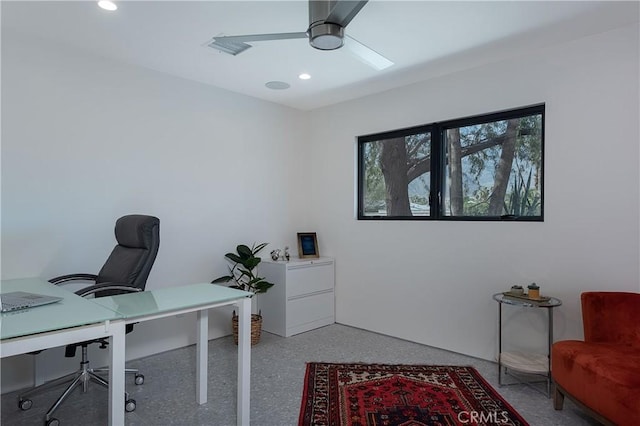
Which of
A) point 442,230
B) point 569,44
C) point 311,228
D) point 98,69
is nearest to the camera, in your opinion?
point 569,44

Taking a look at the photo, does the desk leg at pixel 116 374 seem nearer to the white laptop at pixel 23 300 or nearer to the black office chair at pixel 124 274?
the white laptop at pixel 23 300

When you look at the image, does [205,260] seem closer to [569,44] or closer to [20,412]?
[20,412]

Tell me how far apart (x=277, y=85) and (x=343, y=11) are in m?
1.89

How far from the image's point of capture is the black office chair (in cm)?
234

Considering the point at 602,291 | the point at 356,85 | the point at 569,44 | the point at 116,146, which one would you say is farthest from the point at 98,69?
the point at 602,291

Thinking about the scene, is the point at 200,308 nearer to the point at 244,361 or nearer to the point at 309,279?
the point at 244,361

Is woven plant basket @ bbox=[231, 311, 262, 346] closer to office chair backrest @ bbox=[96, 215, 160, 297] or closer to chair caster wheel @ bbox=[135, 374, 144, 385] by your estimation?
chair caster wheel @ bbox=[135, 374, 144, 385]

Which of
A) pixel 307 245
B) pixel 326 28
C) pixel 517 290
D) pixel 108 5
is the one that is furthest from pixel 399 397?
pixel 108 5

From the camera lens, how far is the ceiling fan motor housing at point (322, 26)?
6.55ft

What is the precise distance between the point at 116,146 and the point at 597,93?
3645 mm

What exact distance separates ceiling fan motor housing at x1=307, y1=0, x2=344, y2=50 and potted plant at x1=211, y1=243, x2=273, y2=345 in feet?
7.38

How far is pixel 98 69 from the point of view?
300cm

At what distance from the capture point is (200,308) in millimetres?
1891

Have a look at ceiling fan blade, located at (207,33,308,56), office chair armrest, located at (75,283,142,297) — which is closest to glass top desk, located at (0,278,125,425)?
office chair armrest, located at (75,283,142,297)
